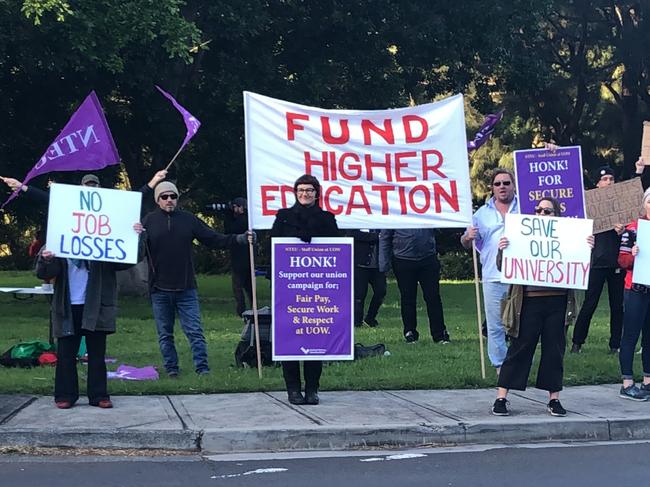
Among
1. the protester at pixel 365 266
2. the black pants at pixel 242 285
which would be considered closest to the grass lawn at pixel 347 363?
the black pants at pixel 242 285

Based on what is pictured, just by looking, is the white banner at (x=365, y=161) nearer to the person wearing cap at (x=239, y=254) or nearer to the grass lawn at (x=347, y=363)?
the grass lawn at (x=347, y=363)

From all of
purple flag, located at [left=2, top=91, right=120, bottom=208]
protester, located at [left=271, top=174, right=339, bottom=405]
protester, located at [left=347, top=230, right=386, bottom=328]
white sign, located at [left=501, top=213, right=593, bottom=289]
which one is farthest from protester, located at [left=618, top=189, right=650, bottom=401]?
protester, located at [left=347, top=230, right=386, bottom=328]

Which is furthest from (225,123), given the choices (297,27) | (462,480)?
(462,480)

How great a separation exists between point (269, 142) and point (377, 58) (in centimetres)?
1308

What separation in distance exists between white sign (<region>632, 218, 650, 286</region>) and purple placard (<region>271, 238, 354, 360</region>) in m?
2.53

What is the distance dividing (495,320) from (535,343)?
4.86 ft

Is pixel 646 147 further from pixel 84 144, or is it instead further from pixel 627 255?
pixel 84 144

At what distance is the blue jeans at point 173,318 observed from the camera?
10461 mm

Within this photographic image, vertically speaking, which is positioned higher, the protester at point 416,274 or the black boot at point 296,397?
the protester at point 416,274

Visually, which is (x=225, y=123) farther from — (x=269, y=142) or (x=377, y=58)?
(x=269, y=142)

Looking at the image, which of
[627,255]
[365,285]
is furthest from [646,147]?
[365,285]

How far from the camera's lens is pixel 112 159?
32.0 feet

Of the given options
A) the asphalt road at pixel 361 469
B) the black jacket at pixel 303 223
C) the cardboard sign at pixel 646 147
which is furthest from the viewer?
the cardboard sign at pixel 646 147

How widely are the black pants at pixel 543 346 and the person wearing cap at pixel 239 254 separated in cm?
740
